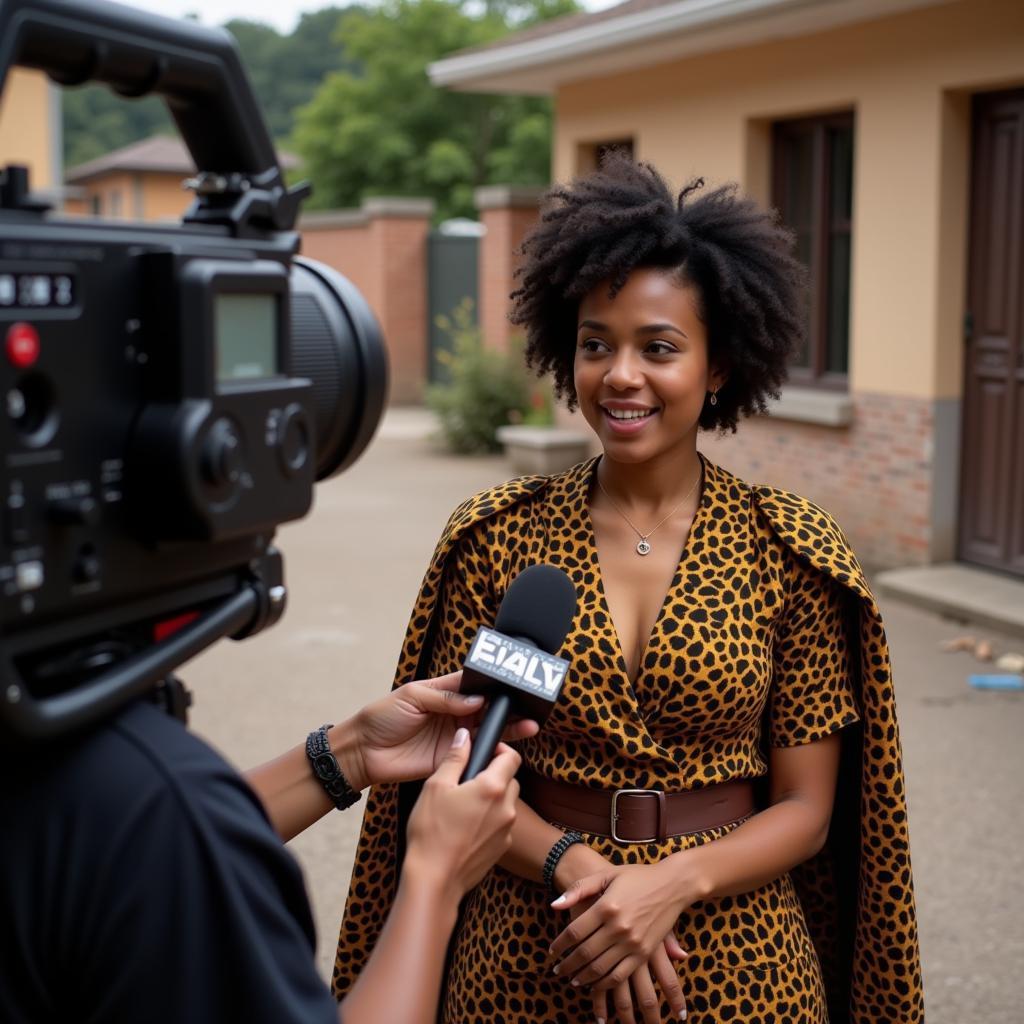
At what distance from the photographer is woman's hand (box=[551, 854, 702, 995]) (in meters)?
2.03

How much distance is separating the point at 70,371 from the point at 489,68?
38.6ft

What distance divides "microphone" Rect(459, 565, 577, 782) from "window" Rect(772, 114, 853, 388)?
7.91 metres

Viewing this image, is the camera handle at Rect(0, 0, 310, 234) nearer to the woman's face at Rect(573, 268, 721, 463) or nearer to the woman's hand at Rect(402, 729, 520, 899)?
the woman's hand at Rect(402, 729, 520, 899)

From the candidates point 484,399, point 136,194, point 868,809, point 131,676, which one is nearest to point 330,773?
point 131,676

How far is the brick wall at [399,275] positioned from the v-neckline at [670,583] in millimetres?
16696

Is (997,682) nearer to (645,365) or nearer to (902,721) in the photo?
(902,721)

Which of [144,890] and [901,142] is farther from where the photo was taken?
[901,142]

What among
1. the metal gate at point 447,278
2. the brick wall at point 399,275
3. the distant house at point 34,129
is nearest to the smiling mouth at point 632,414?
the metal gate at point 447,278

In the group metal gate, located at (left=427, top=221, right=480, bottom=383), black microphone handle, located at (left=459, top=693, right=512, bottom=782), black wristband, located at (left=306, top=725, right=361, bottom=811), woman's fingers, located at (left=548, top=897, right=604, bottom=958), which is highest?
metal gate, located at (left=427, top=221, right=480, bottom=383)

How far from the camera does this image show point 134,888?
1067 millimetres

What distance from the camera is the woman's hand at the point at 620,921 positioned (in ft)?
6.66

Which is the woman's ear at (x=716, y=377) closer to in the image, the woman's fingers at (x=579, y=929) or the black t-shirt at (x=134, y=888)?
the woman's fingers at (x=579, y=929)

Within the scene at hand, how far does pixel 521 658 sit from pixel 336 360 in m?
0.45

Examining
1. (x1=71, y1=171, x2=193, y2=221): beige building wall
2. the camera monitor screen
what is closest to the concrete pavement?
the camera monitor screen
